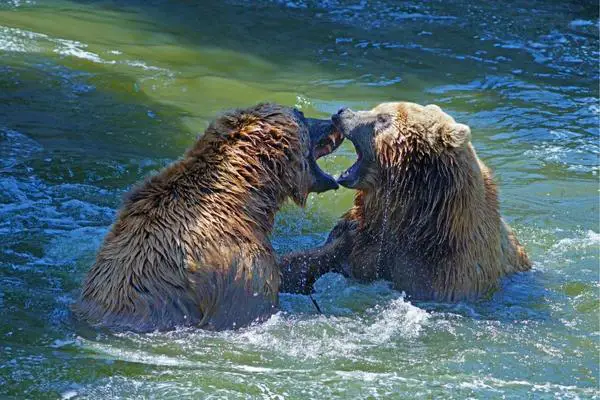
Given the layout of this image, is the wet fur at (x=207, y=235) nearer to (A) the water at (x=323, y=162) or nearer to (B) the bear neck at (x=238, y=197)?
(B) the bear neck at (x=238, y=197)

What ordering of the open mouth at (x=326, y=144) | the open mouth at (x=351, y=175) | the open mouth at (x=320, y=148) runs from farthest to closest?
the open mouth at (x=351, y=175)
the open mouth at (x=326, y=144)
the open mouth at (x=320, y=148)

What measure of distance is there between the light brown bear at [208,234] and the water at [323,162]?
0.19 m

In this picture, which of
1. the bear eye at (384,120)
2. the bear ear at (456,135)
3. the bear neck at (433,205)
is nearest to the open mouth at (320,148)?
the bear eye at (384,120)

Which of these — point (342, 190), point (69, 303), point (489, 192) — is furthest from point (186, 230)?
point (342, 190)

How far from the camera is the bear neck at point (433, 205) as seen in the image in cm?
790

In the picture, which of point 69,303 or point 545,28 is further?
point 545,28

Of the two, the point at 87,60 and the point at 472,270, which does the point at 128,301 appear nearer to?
the point at 472,270

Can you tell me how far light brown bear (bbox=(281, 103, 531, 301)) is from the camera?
7.89 metres

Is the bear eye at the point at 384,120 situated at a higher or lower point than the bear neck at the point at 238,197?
higher

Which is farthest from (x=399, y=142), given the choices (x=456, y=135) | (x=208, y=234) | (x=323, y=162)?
(x=323, y=162)

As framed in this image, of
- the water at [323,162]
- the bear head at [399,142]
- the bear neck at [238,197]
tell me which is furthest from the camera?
the bear head at [399,142]

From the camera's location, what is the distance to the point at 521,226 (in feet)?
32.7

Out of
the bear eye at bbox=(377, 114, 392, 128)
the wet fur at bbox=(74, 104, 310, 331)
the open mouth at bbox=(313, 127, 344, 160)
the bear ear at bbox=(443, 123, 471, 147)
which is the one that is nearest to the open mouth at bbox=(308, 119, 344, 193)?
the open mouth at bbox=(313, 127, 344, 160)

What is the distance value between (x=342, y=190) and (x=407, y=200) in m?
2.55
